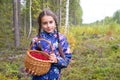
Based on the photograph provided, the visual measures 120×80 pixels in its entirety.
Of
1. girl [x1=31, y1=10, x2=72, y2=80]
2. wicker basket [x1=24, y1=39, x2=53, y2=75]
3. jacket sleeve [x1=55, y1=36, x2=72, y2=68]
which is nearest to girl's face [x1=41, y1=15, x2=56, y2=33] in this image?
girl [x1=31, y1=10, x2=72, y2=80]

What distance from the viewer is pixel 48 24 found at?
3809 millimetres

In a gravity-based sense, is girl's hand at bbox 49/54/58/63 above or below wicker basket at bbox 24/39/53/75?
above

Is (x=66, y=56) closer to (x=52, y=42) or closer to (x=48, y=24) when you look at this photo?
(x=52, y=42)

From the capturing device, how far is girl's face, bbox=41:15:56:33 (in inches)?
150

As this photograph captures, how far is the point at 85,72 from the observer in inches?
418

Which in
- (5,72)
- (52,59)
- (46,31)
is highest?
(46,31)

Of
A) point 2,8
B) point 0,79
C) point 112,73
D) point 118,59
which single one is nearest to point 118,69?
point 112,73

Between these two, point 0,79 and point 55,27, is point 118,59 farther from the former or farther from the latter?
point 55,27

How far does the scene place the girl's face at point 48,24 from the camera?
12.5 feet

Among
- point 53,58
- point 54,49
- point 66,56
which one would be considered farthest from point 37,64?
point 66,56

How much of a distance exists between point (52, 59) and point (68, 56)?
0.87ft

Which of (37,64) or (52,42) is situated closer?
(37,64)

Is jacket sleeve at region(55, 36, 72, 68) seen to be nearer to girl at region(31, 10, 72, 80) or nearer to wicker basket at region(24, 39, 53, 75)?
girl at region(31, 10, 72, 80)

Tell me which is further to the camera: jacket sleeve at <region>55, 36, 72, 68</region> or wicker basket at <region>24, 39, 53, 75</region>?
jacket sleeve at <region>55, 36, 72, 68</region>
